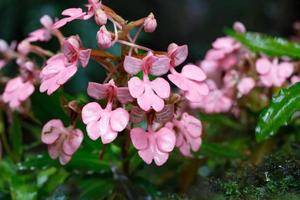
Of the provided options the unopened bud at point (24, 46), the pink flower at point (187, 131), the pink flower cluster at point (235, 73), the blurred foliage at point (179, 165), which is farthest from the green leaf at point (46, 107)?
the pink flower cluster at point (235, 73)

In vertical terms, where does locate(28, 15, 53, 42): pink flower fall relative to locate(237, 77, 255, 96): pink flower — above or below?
above

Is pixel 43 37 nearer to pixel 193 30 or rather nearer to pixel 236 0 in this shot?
pixel 236 0

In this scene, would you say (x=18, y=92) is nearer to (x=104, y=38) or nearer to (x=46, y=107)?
(x=46, y=107)

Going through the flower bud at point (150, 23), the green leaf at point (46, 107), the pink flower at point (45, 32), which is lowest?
the green leaf at point (46, 107)

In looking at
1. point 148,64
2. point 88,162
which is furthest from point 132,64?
point 88,162

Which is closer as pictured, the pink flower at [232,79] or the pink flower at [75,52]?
the pink flower at [75,52]

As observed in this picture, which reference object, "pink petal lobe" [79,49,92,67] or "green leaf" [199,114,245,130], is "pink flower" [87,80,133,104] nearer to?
"pink petal lobe" [79,49,92,67]

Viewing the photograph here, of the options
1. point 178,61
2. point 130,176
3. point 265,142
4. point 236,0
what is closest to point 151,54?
point 178,61

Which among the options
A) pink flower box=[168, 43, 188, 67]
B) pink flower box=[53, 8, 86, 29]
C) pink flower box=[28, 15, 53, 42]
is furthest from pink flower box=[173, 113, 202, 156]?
pink flower box=[28, 15, 53, 42]

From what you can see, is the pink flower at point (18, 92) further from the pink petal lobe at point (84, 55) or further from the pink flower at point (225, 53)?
the pink flower at point (225, 53)
